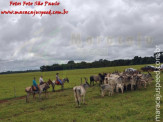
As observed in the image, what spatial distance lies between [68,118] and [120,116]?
3175 millimetres

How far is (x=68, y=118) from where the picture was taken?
1048cm

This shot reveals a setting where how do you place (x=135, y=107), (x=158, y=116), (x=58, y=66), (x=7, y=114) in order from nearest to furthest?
(x=158, y=116)
(x=135, y=107)
(x=7, y=114)
(x=58, y=66)

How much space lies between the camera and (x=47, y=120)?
1052 centimetres

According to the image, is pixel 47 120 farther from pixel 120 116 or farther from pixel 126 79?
pixel 126 79

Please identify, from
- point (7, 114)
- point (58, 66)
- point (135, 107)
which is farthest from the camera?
point (58, 66)

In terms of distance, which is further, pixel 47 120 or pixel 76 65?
pixel 76 65

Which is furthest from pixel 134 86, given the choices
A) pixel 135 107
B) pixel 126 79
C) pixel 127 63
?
pixel 127 63

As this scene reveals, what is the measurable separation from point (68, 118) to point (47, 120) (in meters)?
1.33

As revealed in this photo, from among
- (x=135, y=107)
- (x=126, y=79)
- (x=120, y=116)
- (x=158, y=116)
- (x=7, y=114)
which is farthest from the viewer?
(x=126, y=79)

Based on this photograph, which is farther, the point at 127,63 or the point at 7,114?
the point at 127,63

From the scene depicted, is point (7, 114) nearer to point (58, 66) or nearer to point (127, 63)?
point (58, 66)

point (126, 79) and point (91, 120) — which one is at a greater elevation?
point (126, 79)

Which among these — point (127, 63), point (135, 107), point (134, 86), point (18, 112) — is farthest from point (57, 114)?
point (127, 63)

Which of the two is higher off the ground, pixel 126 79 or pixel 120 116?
pixel 126 79
